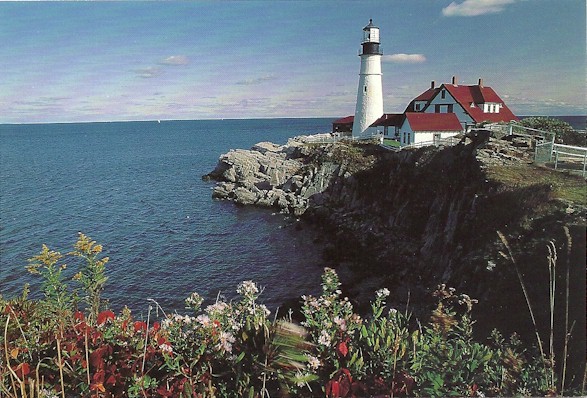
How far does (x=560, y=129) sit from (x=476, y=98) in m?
9.12

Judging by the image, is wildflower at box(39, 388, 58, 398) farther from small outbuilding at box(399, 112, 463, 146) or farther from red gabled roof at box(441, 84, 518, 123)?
red gabled roof at box(441, 84, 518, 123)

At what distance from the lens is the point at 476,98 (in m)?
22.4

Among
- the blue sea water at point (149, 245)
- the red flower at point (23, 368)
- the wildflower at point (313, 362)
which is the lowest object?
the blue sea water at point (149, 245)

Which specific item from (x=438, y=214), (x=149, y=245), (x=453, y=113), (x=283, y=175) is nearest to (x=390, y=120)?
(x=453, y=113)

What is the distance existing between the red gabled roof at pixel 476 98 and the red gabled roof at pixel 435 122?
860mm

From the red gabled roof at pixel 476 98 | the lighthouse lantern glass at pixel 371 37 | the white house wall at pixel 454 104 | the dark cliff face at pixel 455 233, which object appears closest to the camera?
the dark cliff face at pixel 455 233

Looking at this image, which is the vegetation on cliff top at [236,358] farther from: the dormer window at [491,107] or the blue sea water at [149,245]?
the dormer window at [491,107]

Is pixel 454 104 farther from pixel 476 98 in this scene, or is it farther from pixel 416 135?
pixel 416 135

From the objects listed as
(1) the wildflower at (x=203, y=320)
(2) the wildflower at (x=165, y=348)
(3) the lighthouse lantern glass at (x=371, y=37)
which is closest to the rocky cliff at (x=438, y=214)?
(1) the wildflower at (x=203, y=320)

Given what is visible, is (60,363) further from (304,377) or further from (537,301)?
(537,301)

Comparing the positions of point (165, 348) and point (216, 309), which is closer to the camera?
point (165, 348)

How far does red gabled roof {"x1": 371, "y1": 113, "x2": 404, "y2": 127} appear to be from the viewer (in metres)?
26.2

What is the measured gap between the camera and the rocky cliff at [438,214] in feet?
20.1

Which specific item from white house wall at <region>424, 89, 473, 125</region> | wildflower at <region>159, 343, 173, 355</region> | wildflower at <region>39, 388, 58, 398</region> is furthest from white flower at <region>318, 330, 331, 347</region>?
white house wall at <region>424, 89, 473, 125</region>
